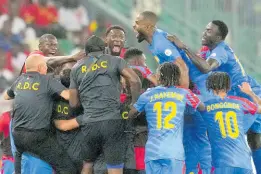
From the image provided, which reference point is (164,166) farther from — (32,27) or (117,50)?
(32,27)

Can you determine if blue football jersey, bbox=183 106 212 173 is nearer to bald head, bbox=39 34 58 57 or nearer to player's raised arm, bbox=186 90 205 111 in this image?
player's raised arm, bbox=186 90 205 111

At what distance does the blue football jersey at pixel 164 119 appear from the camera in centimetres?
736

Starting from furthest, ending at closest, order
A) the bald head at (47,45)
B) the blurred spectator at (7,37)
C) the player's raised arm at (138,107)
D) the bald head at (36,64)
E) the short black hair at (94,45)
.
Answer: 1. the blurred spectator at (7,37)
2. the bald head at (47,45)
3. the bald head at (36,64)
4. the short black hair at (94,45)
5. the player's raised arm at (138,107)

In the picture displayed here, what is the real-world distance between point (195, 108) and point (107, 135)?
0.93 m

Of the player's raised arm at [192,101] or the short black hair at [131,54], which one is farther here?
the short black hair at [131,54]

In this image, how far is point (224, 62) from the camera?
8.68 m

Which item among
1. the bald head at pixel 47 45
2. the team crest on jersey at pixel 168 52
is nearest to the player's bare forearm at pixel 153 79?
the team crest on jersey at pixel 168 52

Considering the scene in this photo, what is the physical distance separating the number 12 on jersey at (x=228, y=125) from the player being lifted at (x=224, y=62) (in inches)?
29.5

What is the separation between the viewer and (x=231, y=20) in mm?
18062

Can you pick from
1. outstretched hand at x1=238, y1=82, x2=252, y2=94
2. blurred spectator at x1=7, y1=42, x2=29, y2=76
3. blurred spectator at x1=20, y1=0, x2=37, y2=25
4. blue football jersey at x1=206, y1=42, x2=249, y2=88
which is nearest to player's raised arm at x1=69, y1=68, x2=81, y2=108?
blue football jersey at x1=206, y1=42, x2=249, y2=88

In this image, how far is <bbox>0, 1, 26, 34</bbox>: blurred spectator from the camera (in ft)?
50.8

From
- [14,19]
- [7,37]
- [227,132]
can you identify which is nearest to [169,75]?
[227,132]

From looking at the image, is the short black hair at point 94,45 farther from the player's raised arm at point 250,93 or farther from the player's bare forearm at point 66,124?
the player's raised arm at point 250,93

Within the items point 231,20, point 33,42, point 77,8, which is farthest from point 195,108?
point 231,20
